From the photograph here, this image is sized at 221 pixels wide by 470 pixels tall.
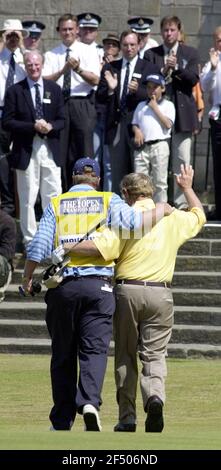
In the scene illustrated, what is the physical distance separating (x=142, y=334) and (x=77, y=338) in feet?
1.57

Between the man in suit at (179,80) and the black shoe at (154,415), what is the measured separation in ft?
24.2

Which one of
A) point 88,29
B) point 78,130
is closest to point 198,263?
point 78,130

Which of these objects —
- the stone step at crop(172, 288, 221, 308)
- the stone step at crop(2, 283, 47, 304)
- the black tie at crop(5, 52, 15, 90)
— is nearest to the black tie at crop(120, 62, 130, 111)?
the black tie at crop(5, 52, 15, 90)

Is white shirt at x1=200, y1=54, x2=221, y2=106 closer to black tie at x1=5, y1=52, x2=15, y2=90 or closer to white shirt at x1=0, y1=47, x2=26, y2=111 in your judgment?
white shirt at x1=0, y1=47, x2=26, y2=111

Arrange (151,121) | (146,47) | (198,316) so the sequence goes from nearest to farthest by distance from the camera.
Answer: (198,316), (151,121), (146,47)

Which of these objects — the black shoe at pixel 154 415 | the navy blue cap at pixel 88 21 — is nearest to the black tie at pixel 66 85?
the navy blue cap at pixel 88 21

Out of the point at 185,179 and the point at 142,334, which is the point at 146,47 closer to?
the point at 185,179

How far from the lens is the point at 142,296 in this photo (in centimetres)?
1098

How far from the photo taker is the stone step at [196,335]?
15469 mm

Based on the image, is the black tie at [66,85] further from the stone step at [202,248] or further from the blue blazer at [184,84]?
the stone step at [202,248]

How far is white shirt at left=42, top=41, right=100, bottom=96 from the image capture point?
18.2m

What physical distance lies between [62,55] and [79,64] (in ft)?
1.59

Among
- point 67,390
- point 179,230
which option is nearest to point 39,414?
point 67,390

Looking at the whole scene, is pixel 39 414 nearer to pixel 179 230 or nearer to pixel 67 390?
pixel 67 390
